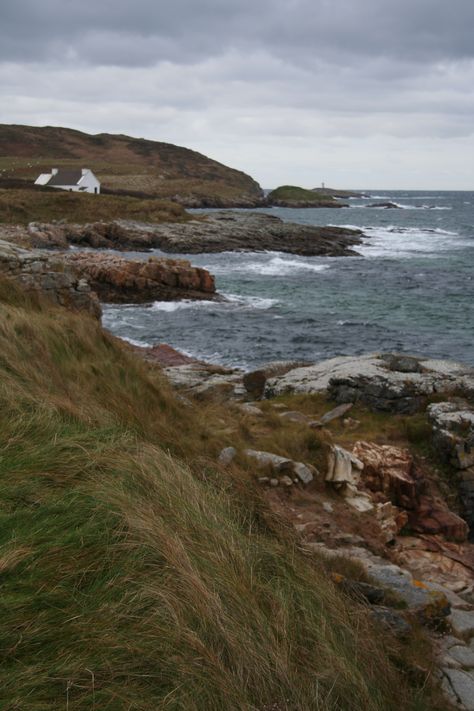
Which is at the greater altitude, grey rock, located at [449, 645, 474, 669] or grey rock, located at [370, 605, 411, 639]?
grey rock, located at [370, 605, 411, 639]

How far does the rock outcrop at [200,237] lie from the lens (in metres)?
42.6

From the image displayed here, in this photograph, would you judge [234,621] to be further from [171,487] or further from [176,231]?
[176,231]

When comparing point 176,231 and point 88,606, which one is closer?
point 88,606

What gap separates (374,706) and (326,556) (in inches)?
73.3

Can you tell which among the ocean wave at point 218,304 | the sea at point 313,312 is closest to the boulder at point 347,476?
the sea at point 313,312

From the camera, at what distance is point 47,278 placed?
12797mm

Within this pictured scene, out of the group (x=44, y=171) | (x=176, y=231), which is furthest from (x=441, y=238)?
(x=44, y=171)

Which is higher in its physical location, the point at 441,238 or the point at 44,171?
the point at 44,171

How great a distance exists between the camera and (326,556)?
16.0ft

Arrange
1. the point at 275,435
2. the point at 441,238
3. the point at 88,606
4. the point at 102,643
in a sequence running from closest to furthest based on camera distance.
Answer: the point at 102,643
the point at 88,606
the point at 275,435
the point at 441,238

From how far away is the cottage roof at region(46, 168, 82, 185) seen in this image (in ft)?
248

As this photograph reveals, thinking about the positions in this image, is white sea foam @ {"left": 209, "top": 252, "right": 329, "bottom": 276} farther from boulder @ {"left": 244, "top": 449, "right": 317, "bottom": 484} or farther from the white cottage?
the white cottage

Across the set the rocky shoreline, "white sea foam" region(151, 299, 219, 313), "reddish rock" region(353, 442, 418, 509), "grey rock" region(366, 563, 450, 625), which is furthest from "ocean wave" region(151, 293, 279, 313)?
"grey rock" region(366, 563, 450, 625)

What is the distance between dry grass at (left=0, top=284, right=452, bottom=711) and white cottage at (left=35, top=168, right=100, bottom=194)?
7411cm
